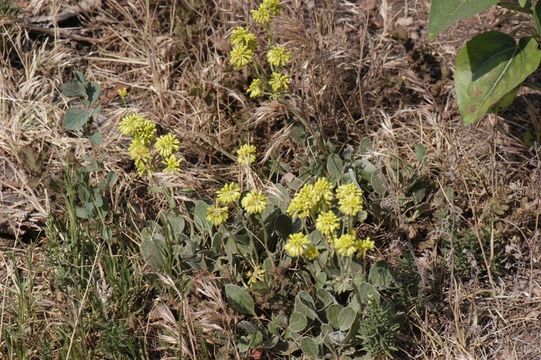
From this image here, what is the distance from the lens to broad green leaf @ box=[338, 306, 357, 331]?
3.52 metres

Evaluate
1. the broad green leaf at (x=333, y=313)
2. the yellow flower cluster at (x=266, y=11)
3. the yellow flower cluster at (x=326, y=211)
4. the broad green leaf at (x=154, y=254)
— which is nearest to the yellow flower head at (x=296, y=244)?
the yellow flower cluster at (x=326, y=211)

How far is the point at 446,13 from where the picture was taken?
3.60m

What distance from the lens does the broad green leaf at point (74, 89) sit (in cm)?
429

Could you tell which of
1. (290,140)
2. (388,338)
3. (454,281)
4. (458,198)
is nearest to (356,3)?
(290,140)

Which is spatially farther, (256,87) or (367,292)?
(256,87)

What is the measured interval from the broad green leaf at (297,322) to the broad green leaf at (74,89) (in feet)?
5.23

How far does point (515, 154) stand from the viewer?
4.30 m

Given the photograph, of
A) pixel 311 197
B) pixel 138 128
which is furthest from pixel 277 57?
pixel 311 197

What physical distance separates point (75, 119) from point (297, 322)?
1.52 metres

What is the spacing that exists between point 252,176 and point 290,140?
1.04 ft

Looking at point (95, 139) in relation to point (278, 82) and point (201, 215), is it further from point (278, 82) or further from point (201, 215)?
point (278, 82)

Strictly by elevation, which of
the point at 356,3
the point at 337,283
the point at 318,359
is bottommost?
the point at 318,359

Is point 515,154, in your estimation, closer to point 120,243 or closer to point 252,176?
point 252,176

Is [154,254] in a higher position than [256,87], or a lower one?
lower
